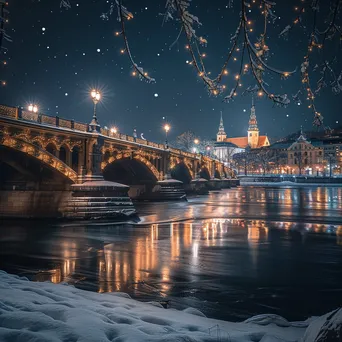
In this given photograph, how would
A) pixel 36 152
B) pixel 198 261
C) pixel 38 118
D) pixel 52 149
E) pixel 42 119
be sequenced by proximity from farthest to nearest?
pixel 52 149 → pixel 42 119 → pixel 38 118 → pixel 36 152 → pixel 198 261

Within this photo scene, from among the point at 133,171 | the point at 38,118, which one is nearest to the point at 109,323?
the point at 38,118

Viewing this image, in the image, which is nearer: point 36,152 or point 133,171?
point 36,152

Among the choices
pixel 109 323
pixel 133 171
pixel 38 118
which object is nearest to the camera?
pixel 109 323

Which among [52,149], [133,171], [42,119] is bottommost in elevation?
[133,171]

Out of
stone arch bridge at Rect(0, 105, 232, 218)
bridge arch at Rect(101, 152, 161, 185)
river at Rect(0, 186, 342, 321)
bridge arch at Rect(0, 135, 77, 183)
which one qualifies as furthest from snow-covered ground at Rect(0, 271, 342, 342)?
bridge arch at Rect(101, 152, 161, 185)

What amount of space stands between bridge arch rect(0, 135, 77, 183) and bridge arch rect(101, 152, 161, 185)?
40.8 feet

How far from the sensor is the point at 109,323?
476cm

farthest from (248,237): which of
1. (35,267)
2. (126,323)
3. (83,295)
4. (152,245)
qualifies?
(126,323)

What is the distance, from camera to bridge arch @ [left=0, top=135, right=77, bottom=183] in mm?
20906

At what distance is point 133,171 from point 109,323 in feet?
127

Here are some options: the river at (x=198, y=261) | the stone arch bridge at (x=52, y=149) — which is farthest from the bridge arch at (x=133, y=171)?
the river at (x=198, y=261)

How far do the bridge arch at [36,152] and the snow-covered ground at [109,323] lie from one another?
16.0 metres

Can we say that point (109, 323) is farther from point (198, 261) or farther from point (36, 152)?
point (36, 152)

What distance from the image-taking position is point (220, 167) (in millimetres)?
87688
